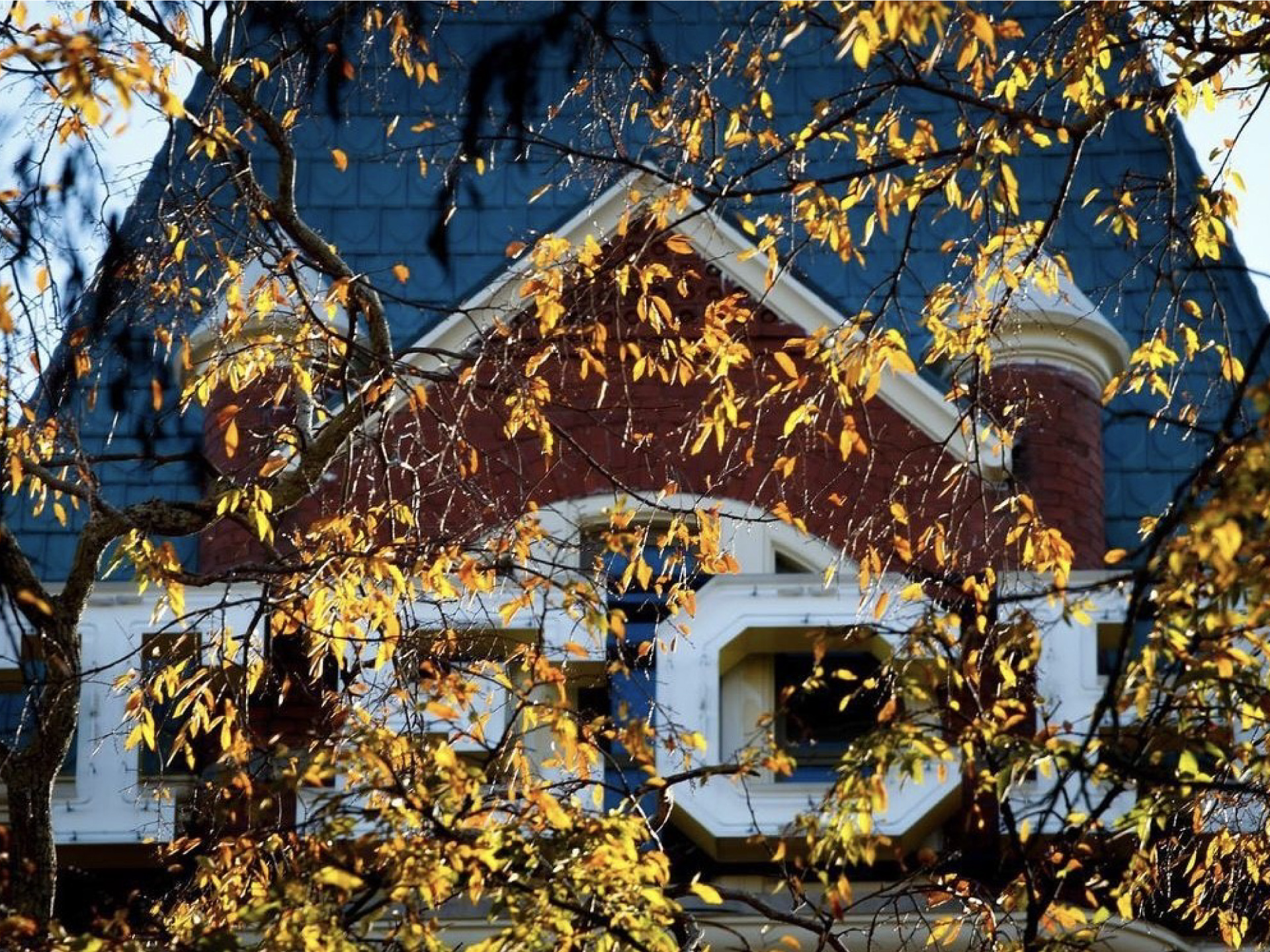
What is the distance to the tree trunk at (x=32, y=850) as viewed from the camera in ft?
26.8

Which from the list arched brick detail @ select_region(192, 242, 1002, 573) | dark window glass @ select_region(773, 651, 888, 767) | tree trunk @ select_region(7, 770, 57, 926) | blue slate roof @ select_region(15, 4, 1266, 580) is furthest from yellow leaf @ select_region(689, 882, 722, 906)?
blue slate roof @ select_region(15, 4, 1266, 580)

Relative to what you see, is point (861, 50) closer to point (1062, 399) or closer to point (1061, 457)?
point (1062, 399)

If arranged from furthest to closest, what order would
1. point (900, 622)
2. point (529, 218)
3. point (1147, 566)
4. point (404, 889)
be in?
point (529, 218) < point (900, 622) < point (404, 889) < point (1147, 566)

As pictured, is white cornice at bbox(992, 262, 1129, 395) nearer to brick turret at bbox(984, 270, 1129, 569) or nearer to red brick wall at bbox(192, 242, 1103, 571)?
brick turret at bbox(984, 270, 1129, 569)

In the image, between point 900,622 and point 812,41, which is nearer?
point 900,622

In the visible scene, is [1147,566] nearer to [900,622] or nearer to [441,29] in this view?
[900,622]

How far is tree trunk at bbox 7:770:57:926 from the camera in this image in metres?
8.18

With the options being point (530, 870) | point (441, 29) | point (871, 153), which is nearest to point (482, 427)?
point (441, 29)

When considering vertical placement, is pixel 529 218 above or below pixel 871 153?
above

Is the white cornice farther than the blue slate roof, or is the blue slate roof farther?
the blue slate roof

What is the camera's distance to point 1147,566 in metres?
6.43

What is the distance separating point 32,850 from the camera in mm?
8406

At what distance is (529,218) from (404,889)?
9152mm

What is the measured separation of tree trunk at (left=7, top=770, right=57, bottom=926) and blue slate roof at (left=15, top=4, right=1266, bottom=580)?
264 inches
